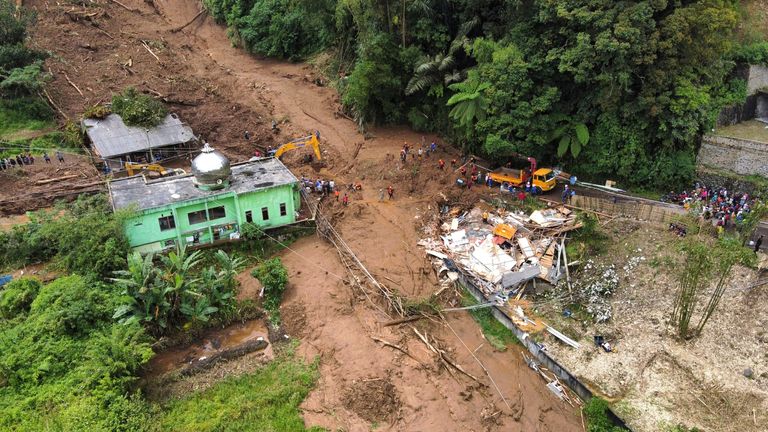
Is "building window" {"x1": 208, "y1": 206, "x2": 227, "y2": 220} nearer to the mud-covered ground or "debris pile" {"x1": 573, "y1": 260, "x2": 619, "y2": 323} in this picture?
the mud-covered ground

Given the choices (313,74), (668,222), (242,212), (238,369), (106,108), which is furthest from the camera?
(313,74)

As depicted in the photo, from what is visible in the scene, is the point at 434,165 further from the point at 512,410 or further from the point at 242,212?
the point at 512,410

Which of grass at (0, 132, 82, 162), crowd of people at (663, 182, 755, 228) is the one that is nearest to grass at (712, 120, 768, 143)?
crowd of people at (663, 182, 755, 228)

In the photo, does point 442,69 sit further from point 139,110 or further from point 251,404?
point 251,404

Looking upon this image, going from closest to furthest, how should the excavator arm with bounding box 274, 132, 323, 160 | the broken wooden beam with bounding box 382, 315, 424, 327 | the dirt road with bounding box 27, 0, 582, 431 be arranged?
the dirt road with bounding box 27, 0, 582, 431
the broken wooden beam with bounding box 382, 315, 424, 327
the excavator arm with bounding box 274, 132, 323, 160

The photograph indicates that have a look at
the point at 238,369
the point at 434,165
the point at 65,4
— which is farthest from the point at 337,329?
the point at 65,4

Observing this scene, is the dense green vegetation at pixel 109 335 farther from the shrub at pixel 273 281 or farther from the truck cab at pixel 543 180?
the truck cab at pixel 543 180
